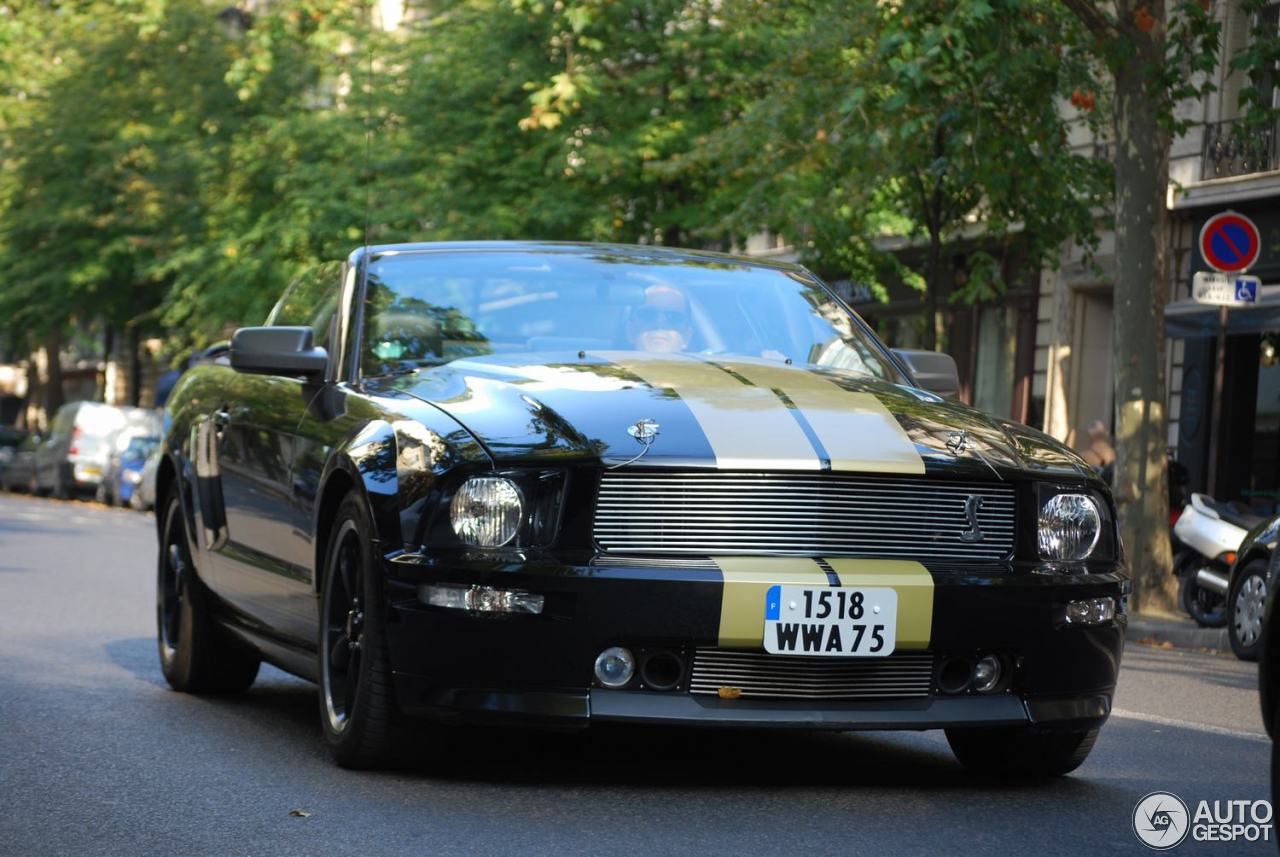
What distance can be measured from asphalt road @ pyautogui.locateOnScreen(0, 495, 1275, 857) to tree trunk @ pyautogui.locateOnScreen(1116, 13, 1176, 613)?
791 centimetres

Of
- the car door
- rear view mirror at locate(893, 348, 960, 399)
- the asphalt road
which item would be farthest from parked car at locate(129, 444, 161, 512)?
rear view mirror at locate(893, 348, 960, 399)

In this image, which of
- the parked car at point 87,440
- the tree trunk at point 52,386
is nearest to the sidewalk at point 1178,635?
the parked car at point 87,440

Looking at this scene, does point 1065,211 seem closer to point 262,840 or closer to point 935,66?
point 935,66

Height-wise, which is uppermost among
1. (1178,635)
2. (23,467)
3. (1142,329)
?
(1142,329)

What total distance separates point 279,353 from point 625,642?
1.98m

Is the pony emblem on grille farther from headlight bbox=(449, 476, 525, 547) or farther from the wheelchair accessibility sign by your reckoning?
the wheelchair accessibility sign

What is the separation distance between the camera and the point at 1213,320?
20.7 m

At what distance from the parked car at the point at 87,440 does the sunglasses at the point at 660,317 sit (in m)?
32.7

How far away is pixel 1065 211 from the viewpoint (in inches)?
800

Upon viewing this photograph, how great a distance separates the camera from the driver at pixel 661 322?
7113mm

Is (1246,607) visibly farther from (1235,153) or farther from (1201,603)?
(1235,153)

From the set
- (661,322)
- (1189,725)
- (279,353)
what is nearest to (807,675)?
(661,322)

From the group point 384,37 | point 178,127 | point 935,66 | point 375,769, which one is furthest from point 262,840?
point 178,127

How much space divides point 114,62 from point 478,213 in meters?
14.8
